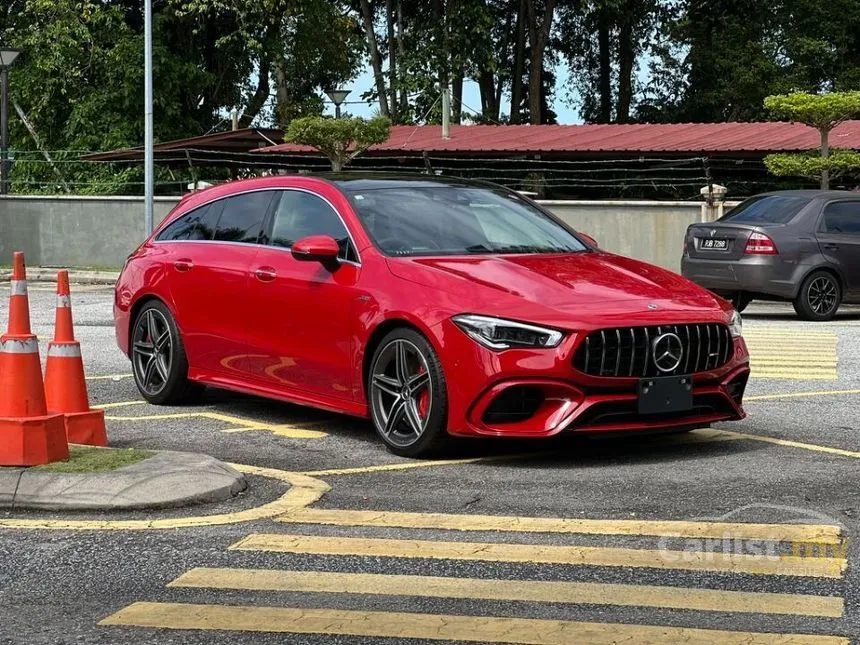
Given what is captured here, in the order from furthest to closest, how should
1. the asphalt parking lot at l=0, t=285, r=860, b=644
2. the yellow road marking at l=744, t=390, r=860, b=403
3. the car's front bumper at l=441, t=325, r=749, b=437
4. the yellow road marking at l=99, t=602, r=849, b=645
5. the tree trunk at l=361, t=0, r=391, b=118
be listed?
the tree trunk at l=361, t=0, r=391, b=118, the yellow road marking at l=744, t=390, r=860, b=403, the car's front bumper at l=441, t=325, r=749, b=437, the asphalt parking lot at l=0, t=285, r=860, b=644, the yellow road marking at l=99, t=602, r=849, b=645

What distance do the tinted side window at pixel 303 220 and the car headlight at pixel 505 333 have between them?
1.32 m

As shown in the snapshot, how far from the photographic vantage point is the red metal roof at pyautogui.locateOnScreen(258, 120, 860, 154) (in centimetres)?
3023

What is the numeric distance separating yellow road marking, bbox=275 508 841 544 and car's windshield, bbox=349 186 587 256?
2.33 metres

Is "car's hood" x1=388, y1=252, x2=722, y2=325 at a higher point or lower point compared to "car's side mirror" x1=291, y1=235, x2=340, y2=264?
lower

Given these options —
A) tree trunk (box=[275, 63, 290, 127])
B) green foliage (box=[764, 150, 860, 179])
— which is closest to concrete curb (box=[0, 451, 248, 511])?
green foliage (box=[764, 150, 860, 179])

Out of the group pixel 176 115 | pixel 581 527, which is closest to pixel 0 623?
pixel 581 527

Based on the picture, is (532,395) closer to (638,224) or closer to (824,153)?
(824,153)

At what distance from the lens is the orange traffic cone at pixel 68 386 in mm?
8297

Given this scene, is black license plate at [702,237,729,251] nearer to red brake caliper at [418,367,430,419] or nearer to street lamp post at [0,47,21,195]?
red brake caliper at [418,367,430,419]

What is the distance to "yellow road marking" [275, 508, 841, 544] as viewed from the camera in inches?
244

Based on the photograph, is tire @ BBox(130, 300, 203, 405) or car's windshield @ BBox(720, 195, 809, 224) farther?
car's windshield @ BBox(720, 195, 809, 224)

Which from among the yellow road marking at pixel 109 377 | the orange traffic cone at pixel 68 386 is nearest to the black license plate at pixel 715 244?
the yellow road marking at pixel 109 377

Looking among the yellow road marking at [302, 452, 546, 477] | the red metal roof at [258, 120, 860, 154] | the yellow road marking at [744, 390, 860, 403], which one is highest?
the red metal roof at [258, 120, 860, 154]

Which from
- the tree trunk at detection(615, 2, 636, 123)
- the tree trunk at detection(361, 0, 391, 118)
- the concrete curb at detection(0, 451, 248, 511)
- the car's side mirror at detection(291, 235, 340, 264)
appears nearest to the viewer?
the concrete curb at detection(0, 451, 248, 511)
